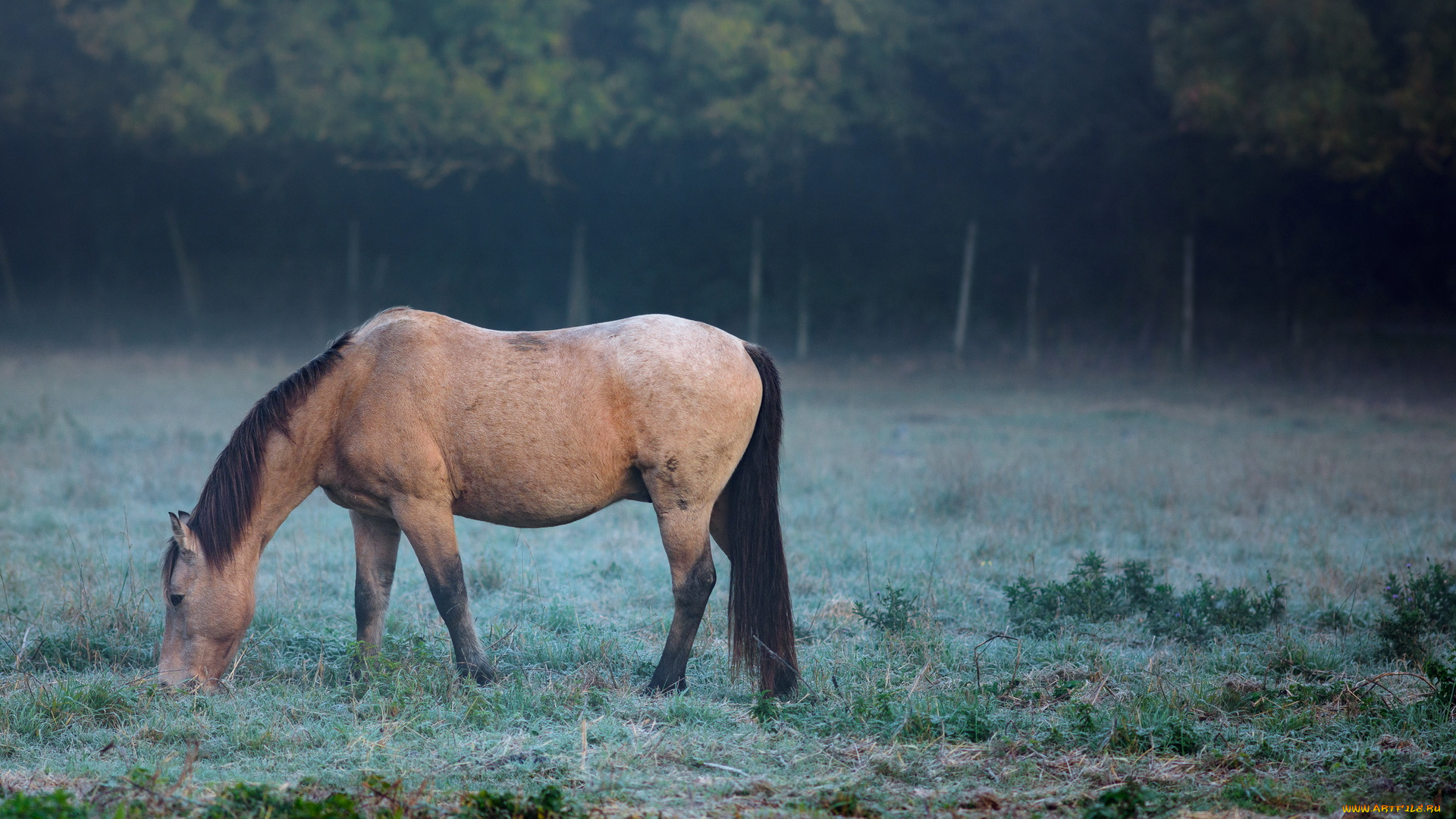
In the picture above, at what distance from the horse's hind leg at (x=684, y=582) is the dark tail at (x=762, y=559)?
153 millimetres

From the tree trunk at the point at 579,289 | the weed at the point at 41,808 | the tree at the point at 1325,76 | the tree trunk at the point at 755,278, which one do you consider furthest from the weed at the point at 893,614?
the tree trunk at the point at 579,289

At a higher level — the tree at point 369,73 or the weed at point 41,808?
the tree at point 369,73

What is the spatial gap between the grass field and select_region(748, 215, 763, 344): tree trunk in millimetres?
10104

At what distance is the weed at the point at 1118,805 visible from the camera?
10.0 feet

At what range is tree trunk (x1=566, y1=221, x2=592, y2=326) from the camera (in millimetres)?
21016

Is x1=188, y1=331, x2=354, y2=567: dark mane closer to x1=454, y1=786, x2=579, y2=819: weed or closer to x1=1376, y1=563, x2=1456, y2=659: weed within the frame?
x1=454, y1=786, x2=579, y2=819: weed

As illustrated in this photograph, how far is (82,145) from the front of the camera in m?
23.1

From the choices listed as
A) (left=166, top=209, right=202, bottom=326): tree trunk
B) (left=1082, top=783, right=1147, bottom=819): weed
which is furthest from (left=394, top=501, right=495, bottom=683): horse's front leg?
(left=166, top=209, right=202, bottom=326): tree trunk

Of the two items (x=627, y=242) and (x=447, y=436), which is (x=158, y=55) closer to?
(x=627, y=242)

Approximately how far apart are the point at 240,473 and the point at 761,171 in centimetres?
1672

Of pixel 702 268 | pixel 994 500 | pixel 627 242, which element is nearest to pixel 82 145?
pixel 627 242

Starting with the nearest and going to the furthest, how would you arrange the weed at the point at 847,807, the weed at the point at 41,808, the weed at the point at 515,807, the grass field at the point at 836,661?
the weed at the point at 41,808 < the weed at the point at 515,807 < the weed at the point at 847,807 < the grass field at the point at 836,661

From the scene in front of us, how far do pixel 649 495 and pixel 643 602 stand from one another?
149 centimetres

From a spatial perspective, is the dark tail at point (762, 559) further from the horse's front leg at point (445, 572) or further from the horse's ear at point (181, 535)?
the horse's ear at point (181, 535)
